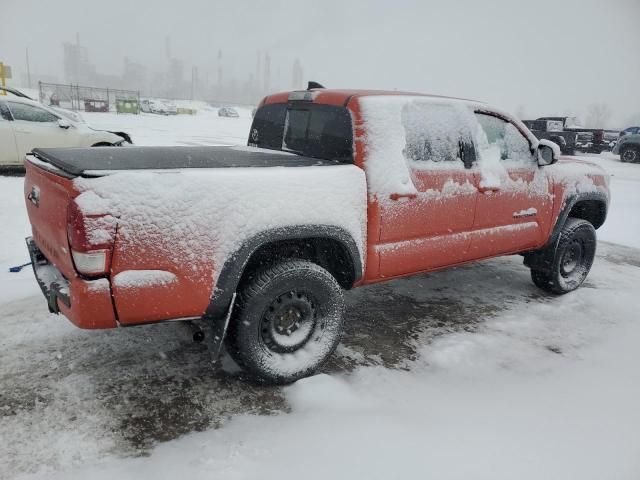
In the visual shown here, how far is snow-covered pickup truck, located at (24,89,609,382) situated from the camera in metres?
2.35

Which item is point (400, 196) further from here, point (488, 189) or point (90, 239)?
point (90, 239)

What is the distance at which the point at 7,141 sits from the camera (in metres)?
8.90

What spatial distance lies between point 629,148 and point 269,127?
802 inches

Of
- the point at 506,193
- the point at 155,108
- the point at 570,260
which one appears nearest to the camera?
the point at 506,193

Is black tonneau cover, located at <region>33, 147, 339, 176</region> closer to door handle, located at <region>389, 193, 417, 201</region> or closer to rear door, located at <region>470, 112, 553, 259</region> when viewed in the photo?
door handle, located at <region>389, 193, 417, 201</region>

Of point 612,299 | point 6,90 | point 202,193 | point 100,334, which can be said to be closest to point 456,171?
point 202,193

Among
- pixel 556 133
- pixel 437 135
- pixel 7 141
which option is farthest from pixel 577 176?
pixel 556 133

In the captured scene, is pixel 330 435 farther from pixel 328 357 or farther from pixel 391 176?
pixel 391 176

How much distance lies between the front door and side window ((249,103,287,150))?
3.94 ft

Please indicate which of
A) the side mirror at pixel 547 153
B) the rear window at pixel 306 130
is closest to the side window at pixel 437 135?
the rear window at pixel 306 130

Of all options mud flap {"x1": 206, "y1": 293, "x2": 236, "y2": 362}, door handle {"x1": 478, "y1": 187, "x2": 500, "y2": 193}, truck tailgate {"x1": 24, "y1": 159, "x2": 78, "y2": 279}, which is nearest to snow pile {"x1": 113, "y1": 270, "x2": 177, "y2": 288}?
truck tailgate {"x1": 24, "y1": 159, "x2": 78, "y2": 279}

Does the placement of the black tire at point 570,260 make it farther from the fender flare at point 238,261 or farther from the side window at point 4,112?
the side window at point 4,112

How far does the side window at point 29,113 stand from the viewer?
360 inches

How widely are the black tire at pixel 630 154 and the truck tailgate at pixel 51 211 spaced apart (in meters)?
22.3
